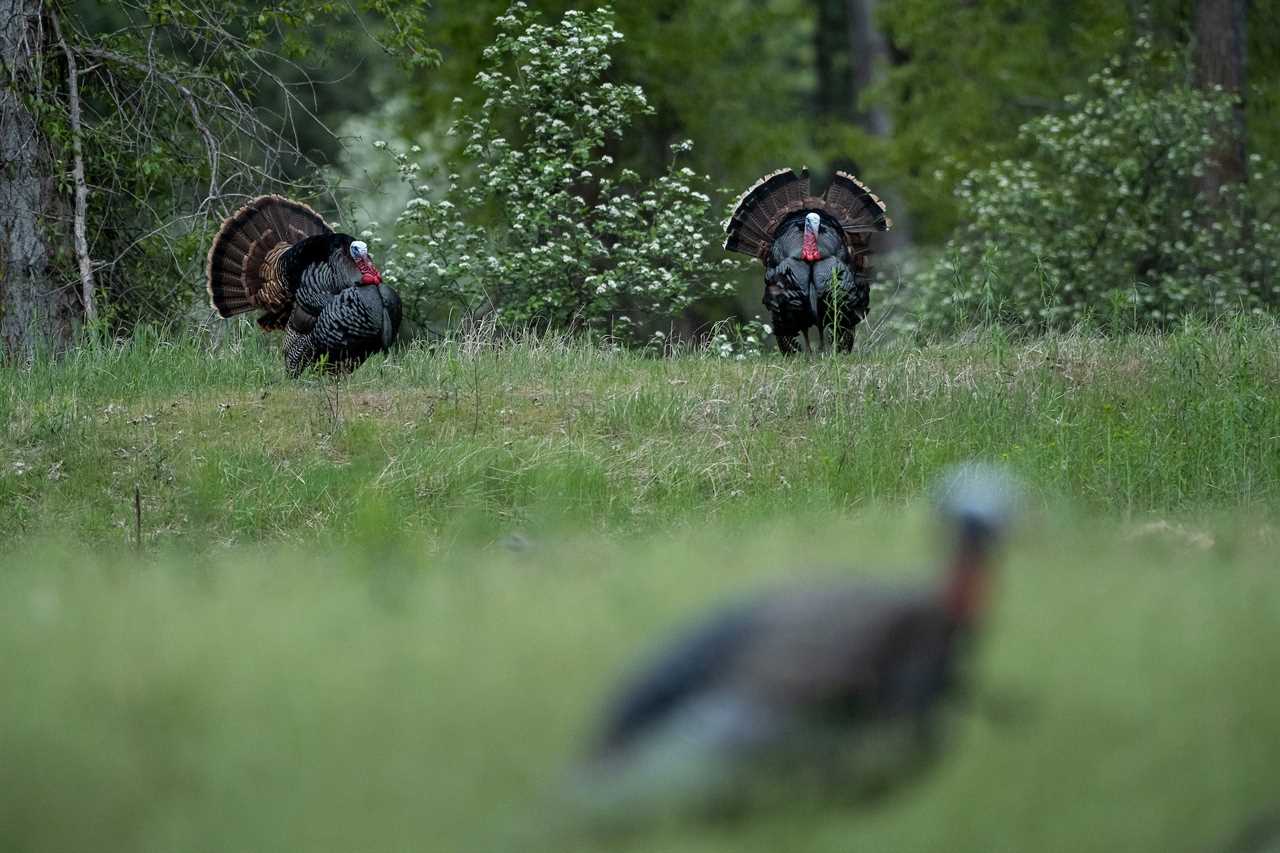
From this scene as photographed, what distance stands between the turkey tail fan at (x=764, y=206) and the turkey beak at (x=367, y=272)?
3235 millimetres

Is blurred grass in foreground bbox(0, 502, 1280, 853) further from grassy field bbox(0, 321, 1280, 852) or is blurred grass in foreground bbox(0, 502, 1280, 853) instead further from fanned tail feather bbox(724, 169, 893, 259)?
fanned tail feather bbox(724, 169, 893, 259)

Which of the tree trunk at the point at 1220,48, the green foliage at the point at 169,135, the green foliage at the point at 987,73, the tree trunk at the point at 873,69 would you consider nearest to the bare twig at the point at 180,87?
the green foliage at the point at 169,135

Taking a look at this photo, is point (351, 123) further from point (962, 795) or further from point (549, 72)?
point (962, 795)

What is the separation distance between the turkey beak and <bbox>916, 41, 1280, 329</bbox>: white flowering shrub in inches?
300

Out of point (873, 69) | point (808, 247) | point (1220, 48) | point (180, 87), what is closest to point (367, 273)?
point (808, 247)

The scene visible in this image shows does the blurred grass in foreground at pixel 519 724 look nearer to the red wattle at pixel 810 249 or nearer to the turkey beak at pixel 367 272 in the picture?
the turkey beak at pixel 367 272

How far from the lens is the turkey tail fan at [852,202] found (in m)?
13.7

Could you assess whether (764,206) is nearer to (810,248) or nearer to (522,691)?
(810,248)

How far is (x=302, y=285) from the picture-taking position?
12.3 meters

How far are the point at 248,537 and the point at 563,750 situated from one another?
23.6 feet

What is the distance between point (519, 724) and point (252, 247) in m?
10.6

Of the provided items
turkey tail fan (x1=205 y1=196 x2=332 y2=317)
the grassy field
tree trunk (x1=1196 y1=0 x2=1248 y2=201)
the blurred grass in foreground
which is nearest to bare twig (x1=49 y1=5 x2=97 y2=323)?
turkey tail fan (x1=205 y1=196 x2=332 y2=317)

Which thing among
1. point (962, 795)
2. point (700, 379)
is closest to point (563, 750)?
Result: point (962, 795)

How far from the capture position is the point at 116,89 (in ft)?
48.3
